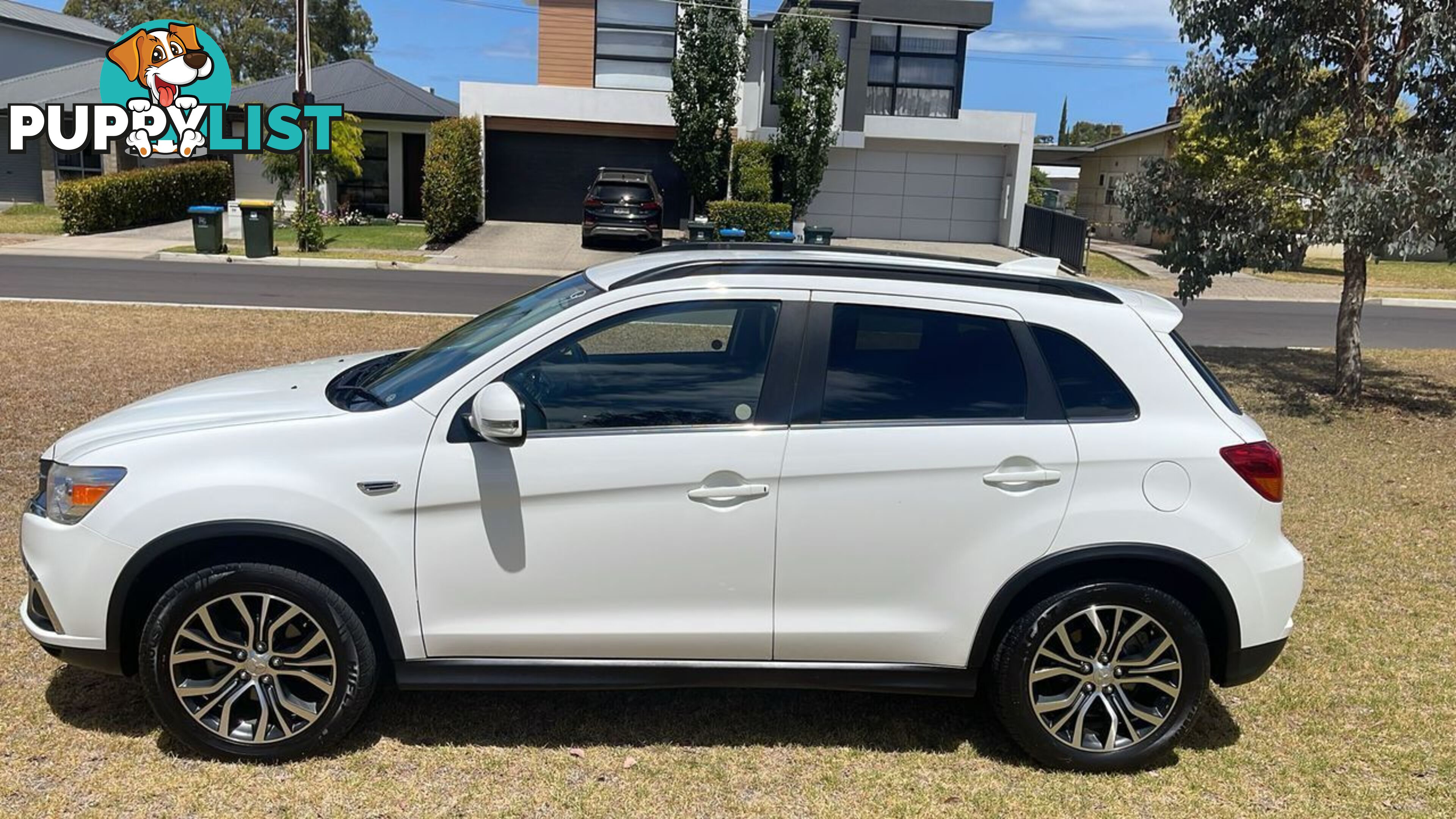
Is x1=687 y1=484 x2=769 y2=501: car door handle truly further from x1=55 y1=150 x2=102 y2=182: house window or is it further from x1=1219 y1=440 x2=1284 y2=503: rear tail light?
x1=55 y1=150 x2=102 y2=182: house window

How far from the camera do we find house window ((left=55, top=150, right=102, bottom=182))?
31.3 metres

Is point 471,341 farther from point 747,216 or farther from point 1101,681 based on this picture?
point 747,216

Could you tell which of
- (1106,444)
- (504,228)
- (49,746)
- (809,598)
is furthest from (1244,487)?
(504,228)

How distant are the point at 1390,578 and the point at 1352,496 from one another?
1.85 m

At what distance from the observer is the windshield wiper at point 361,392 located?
3.87 meters

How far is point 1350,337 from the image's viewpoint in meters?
11.2

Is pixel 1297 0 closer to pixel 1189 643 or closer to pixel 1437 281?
pixel 1189 643

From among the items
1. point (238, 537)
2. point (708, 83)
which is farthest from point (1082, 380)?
point (708, 83)

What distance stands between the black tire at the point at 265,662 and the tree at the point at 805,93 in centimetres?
2337

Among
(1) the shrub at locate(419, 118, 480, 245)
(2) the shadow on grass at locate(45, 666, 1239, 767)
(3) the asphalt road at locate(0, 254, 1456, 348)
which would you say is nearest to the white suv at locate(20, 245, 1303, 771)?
(2) the shadow on grass at locate(45, 666, 1239, 767)

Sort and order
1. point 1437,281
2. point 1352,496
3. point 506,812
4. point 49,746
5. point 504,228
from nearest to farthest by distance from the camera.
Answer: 1. point 506,812
2. point 49,746
3. point 1352,496
4. point 1437,281
5. point 504,228

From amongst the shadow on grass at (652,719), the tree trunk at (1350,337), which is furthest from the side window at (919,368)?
the tree trunk at (1350,337)

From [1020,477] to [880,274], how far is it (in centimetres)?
89

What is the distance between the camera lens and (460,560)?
3688 millimetres
